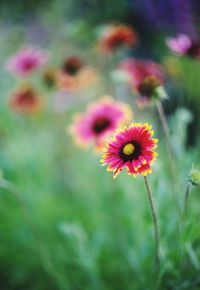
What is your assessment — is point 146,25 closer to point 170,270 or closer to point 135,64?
point 135,64

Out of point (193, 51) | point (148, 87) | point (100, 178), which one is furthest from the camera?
point (100, 178)

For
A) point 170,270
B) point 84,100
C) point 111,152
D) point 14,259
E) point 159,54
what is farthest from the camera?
point 159,54

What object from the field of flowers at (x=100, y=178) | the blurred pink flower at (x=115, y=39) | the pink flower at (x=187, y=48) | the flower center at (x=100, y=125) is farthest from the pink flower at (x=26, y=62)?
the pink flower at (x=187, y=48)

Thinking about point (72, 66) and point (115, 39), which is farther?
point (72, 66)

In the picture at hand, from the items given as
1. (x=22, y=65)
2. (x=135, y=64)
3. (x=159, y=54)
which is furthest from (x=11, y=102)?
(x=159, y=54)

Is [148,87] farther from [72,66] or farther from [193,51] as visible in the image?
[72,66]

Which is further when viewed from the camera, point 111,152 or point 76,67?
point 76,67

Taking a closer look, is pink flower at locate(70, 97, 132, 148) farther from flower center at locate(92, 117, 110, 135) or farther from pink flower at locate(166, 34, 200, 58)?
pink flower at locate(166, 34, 200, 58)

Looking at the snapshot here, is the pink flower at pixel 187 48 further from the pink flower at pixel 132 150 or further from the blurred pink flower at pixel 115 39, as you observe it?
the pink flower at pixel 132 150

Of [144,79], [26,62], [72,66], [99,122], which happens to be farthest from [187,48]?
[26,62]
